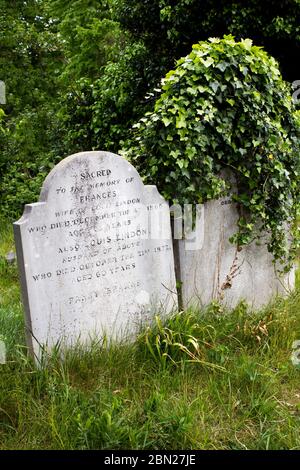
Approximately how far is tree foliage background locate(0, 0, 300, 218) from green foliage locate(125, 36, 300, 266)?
110 inches

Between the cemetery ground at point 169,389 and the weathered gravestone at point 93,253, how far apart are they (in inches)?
8.3

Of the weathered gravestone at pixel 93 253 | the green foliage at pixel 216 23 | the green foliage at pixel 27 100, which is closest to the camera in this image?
the weathered gravestone at pixel 93 253

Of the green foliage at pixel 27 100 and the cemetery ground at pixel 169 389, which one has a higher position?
the green foliage at pixel 27 100

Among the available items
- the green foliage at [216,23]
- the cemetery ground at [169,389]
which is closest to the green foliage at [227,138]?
the cemetery ground at [169,389]

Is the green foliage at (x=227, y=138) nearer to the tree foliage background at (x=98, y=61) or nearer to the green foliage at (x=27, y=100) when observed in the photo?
the tree foliage background at (x=98, y=61)

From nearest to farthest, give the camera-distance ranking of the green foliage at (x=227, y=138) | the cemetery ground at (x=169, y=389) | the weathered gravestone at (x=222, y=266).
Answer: the cemetery ground at (x=169, y=389)
the green foliage at (x=227, y=138)
the weathered gravestone at (x=222, y=266)

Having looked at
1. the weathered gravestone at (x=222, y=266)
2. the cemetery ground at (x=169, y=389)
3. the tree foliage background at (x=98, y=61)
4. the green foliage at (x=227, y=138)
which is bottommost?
the cemetery ground at (x=169, y=389)

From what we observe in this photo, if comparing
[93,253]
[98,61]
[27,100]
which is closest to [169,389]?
[93,253]

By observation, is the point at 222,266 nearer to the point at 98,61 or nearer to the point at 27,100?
the point at 98,61

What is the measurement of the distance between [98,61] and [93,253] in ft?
28.7

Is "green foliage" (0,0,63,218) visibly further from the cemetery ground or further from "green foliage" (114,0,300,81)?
the cemetery ground

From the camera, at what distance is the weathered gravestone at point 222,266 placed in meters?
4.72

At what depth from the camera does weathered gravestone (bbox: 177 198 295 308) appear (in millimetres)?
4723

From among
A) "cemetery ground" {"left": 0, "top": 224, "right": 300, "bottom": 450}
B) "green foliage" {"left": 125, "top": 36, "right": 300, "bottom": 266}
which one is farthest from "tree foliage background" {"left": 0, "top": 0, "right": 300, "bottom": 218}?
"cemetery ground" {"left": 0, "top": 224, "right": 300, "bottom": 450}
